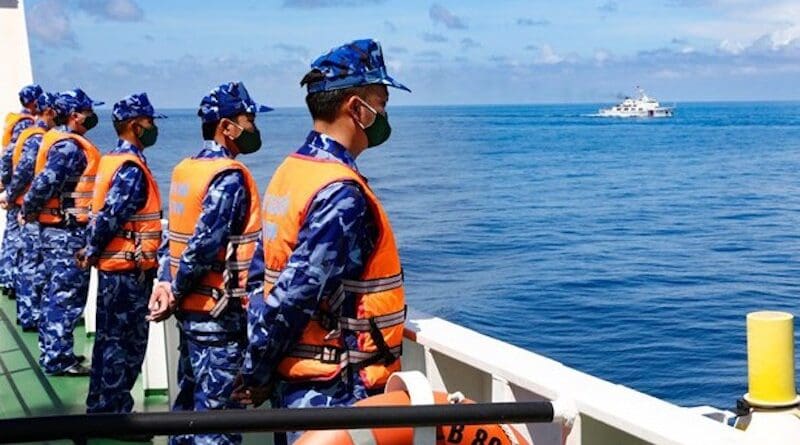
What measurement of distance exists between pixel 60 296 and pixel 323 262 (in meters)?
3.49

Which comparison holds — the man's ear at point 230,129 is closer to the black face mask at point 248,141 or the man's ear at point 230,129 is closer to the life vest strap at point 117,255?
the black face mask at point 248,141

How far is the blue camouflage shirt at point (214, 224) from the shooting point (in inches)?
122

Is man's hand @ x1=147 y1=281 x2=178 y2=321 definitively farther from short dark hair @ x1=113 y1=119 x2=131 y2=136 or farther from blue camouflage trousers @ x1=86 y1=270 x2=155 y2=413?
short dark hair @ x1=113 y1=119 x2=131 y2=136

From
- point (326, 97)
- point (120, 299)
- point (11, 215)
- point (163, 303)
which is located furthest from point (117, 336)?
point (11, 215)

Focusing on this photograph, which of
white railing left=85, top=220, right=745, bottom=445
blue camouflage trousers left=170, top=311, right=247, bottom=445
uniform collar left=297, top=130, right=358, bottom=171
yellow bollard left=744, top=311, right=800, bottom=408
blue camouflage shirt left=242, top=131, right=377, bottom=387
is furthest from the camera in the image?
blue camouflage trousers left=170, top=311, right=247, bottom=445

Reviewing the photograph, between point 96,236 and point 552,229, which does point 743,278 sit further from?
point 96,236

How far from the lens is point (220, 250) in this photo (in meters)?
3.15

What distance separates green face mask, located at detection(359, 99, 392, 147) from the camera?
2.11m

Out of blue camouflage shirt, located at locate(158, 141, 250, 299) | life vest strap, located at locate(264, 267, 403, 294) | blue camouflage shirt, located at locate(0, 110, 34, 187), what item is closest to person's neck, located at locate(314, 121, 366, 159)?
life vest strap, located at locate(264, 267, 403, 294)

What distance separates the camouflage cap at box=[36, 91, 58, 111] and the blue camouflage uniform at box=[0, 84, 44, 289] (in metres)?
0.43

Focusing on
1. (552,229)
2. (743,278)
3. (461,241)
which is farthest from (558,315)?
(552,229)

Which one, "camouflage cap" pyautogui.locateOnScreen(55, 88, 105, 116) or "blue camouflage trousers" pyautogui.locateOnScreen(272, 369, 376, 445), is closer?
"blue camouflage trousers" pyautogui.locateOnScreen(272, 369, 376, 445)

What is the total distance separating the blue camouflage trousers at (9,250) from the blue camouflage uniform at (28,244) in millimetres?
683

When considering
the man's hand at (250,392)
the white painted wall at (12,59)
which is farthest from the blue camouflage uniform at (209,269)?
the white painted wall at (12,59)
